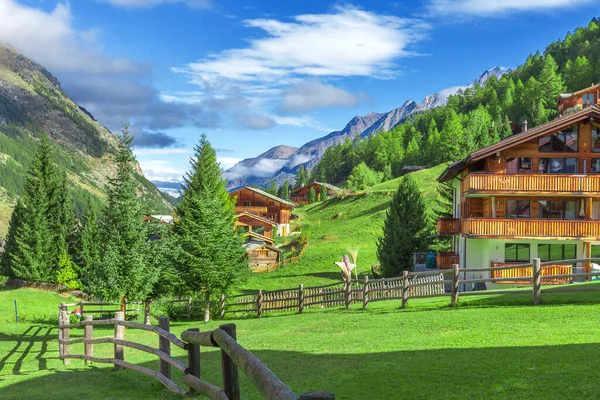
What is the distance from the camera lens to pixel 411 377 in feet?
36.8

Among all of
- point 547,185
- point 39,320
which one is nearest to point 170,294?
point 39,320

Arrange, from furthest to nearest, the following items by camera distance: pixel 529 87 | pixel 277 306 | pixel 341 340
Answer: pixel 529 87
pixel 277 306
pixel 341 340

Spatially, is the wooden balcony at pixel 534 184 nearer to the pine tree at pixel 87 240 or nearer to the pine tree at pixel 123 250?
the pine tree at pixel 123 250

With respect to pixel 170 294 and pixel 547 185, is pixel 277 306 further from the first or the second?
pixel 547 185

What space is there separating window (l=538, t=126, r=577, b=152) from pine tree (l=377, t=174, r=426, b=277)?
38.5ft

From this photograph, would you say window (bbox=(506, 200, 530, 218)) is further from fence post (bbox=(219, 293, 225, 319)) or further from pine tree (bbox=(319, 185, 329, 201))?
pine tree (bbox=(319, 185, 329, 201))

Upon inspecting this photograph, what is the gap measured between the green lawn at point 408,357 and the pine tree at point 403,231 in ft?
70.7

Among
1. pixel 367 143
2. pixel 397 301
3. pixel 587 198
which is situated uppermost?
pixel 367 143

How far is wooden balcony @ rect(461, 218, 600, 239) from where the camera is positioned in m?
33.0

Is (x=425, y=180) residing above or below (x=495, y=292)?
above

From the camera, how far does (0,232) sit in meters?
183

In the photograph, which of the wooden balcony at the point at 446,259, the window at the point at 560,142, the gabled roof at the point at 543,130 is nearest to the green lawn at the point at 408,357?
the gabled roof at the point at 543,130

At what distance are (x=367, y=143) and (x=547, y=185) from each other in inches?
6258

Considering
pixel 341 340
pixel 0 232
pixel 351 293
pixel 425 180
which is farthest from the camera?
pixel 0 232
